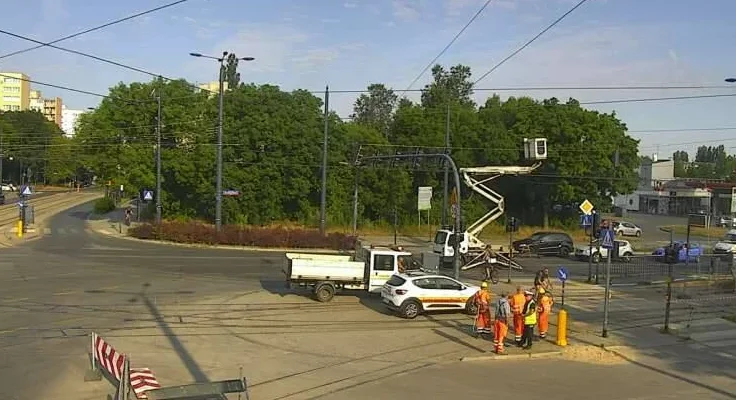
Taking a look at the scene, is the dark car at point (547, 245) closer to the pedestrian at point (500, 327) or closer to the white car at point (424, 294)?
the white car at point (424, 294)

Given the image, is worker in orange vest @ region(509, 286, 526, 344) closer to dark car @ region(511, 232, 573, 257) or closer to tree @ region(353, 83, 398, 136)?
dark car @ region(511, 232, 573, 257)

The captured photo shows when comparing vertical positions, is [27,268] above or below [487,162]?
below

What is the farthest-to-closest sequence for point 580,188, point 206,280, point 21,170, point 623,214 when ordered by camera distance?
1. point 21,170
2. point 623,214
3. point 580,188
4. point 206,280

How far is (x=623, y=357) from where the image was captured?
16672mm

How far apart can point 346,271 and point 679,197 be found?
94440mm

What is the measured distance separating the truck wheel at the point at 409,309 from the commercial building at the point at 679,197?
71411mm

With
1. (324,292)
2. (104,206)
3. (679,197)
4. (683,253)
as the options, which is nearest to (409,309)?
(324,292)

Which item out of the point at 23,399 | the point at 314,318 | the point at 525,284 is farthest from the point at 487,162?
the point at 23,399

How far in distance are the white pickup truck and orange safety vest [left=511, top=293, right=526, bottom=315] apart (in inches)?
279

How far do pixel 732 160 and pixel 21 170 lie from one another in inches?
6431

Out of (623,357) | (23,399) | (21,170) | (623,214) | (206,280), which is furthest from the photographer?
(21,170)

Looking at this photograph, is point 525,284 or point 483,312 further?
point 525,284

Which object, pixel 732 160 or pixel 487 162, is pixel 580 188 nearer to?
pixel 487 162

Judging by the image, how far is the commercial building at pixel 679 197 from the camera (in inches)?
3933
